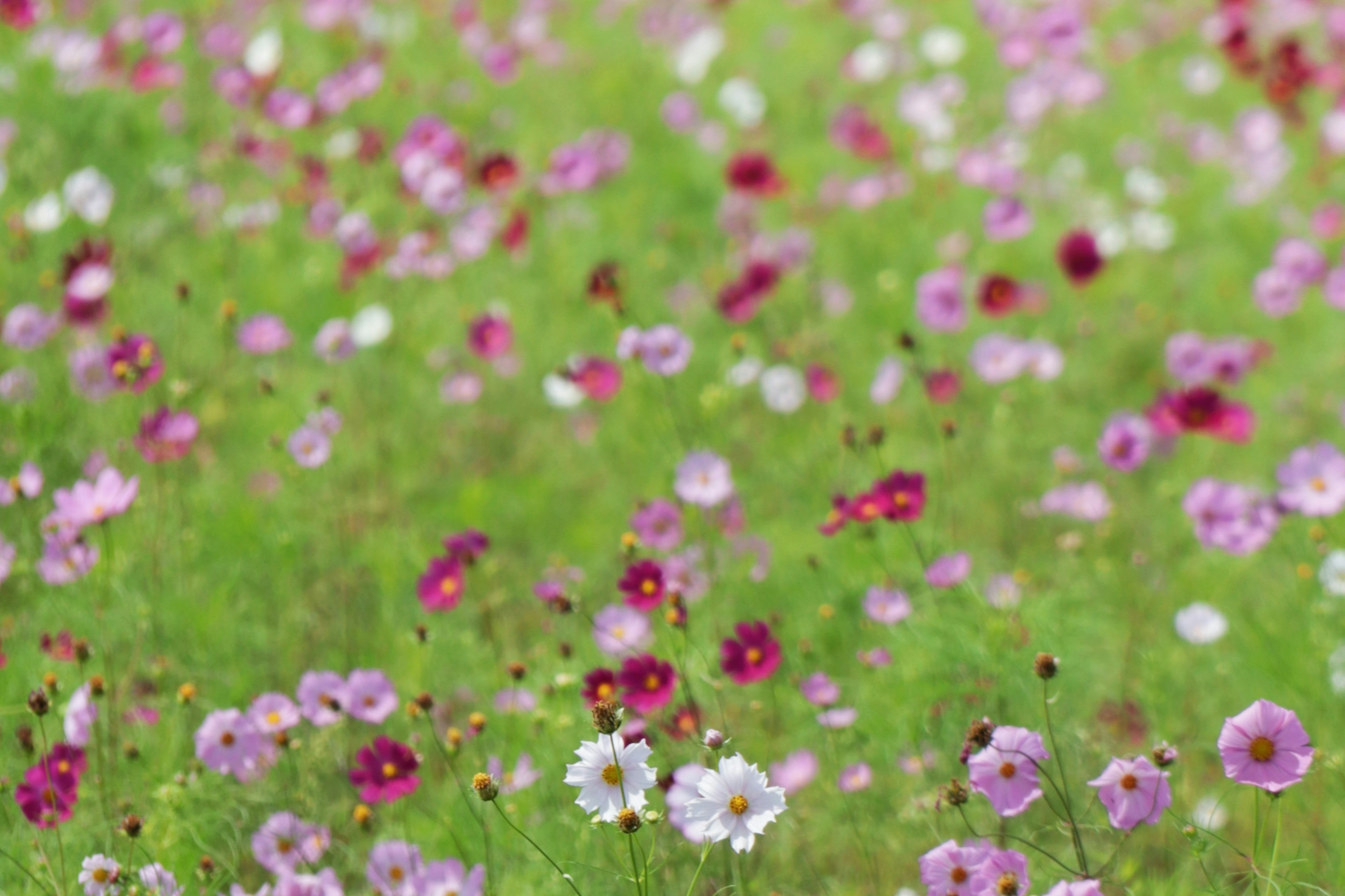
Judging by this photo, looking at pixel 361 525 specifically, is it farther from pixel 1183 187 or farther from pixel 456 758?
pixel 1183 187

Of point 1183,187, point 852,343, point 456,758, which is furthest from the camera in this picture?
point 1183,187

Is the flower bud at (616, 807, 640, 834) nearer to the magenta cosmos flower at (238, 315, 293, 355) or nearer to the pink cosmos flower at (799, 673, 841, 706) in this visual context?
the pink cosmos flower at (799, 673, 841, 706)

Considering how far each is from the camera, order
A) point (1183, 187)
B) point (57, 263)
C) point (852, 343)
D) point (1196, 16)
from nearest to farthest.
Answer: point (57, 263)
point (852, 343)
point (1183, 187)
point (1196, 16)

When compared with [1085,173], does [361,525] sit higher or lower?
higher

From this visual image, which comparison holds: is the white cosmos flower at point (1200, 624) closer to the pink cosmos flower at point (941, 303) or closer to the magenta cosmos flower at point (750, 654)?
the magenta cosmos flower at point (750, 654)

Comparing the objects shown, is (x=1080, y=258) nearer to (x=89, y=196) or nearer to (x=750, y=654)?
(x=750, y=654)

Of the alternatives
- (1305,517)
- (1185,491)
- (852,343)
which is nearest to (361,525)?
(852,343)

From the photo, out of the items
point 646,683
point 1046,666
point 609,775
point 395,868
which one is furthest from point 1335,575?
point 395,868
